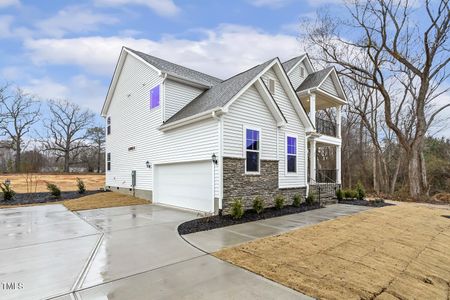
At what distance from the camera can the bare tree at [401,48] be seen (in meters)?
17.4

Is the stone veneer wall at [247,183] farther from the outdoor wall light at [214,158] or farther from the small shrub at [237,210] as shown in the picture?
the small shrub at [237,210]

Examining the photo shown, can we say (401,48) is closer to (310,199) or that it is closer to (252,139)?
(310,199)

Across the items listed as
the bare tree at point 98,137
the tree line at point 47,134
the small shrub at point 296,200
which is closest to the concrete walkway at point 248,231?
the small shrub at point 296,200

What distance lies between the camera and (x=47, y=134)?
41531 mm

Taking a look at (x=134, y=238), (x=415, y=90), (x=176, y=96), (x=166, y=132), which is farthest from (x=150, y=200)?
(x=415, y=90)

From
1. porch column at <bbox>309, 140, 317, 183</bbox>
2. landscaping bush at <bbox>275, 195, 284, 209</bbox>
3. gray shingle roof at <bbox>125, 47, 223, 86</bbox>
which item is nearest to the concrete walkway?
landscaping bush at <bbox>275, 195, 284, 209</bbox>

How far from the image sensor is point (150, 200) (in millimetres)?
12945

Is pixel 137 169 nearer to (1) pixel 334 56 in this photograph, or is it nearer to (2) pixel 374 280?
(2) pixel 374 280

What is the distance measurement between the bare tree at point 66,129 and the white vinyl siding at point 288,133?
132ft

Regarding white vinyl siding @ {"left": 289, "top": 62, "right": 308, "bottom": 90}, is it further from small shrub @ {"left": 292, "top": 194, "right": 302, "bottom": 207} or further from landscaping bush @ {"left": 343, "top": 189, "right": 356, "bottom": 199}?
small shrub @ {"left": 292, "top": 194, "right": 302, "bottom": 207}

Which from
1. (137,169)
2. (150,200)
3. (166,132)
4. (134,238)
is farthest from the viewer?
(137,169)

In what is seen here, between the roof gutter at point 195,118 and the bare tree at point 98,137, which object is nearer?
the roof gutter at point 195,118

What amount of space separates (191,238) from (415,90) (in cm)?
2512

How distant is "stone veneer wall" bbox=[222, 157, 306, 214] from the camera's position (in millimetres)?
9039
